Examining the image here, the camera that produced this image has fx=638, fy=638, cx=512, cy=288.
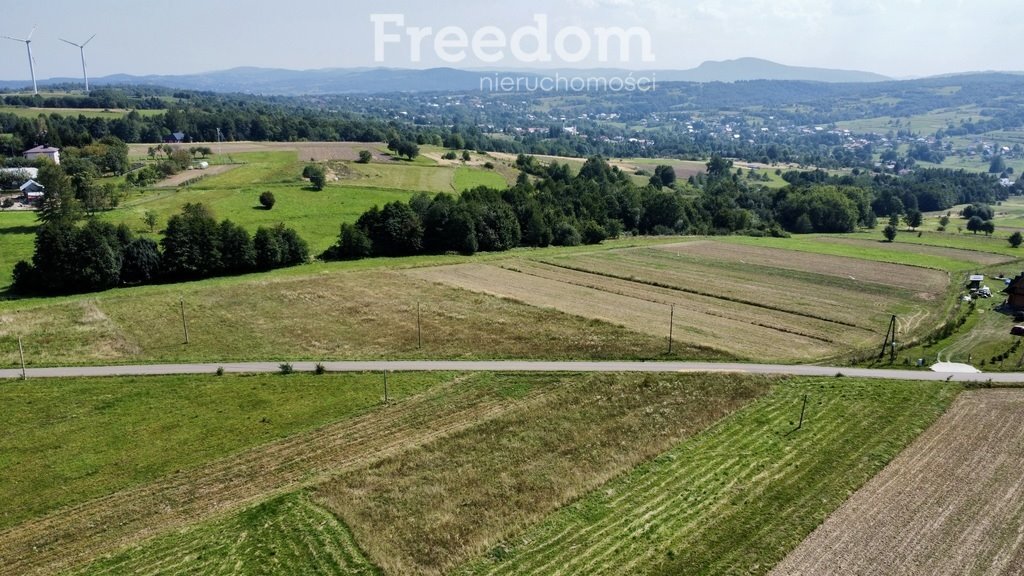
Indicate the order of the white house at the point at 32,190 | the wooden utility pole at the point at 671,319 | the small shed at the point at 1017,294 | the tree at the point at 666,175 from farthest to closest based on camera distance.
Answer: the tree at the point at 666,175, the white house at the point at 32,190, the small shed at the point at 1017,294, the wooden utility pole at the point at 671,319

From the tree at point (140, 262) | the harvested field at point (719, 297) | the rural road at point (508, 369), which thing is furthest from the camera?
the tree at point (140, 262)

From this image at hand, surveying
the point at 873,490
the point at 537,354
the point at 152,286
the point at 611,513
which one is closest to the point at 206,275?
the point at 152,286

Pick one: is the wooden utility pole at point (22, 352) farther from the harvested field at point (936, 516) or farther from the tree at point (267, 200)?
the tree at point (267, 200)

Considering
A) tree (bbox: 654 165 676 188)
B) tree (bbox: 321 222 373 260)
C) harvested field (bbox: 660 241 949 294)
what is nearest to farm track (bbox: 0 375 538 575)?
tree (bbox: 321 222 373 260)

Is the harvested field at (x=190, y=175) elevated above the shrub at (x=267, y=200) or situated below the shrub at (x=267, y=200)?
above

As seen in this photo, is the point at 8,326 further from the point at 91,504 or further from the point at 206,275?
the point at 91,504

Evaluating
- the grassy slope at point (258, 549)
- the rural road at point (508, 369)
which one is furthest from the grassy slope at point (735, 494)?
the grassy slope at point (258, 549)

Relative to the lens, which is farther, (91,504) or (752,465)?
(752,465)
